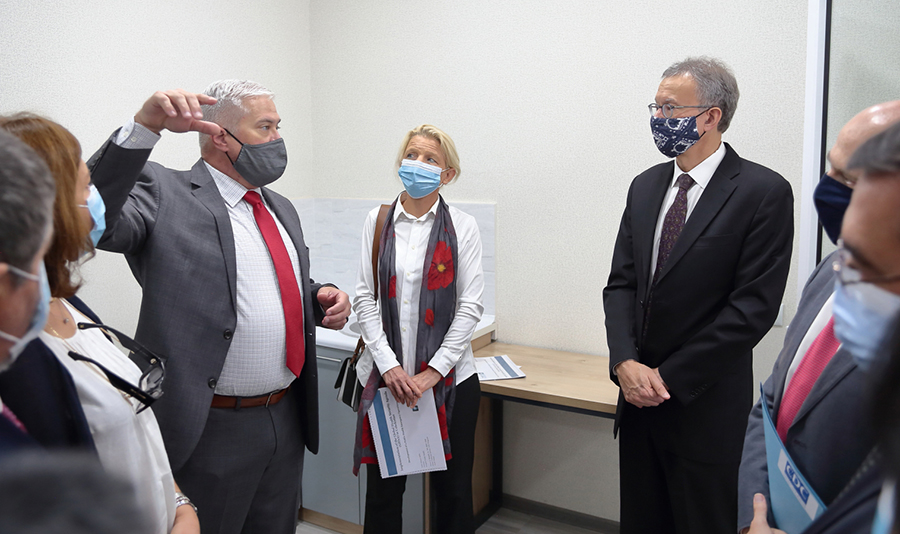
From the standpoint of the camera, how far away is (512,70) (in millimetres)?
2887

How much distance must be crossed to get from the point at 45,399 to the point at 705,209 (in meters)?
1.73

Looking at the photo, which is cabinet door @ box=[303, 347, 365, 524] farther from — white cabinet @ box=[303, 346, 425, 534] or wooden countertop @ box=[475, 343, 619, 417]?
wooden countertop @ box=[475, 343, 619, 417]

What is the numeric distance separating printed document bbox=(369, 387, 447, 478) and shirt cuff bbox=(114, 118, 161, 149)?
46.7 inches

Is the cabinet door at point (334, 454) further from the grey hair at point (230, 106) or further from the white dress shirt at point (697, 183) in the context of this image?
the white dress shirt at point (697, 183)

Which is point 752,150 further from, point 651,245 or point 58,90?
point 58,90

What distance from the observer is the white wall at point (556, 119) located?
A: 238 cm

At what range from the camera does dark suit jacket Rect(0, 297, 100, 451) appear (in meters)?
0.78

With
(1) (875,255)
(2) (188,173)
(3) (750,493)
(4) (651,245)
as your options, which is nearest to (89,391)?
(2) (188,173)

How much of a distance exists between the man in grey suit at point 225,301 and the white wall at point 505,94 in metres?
1.11

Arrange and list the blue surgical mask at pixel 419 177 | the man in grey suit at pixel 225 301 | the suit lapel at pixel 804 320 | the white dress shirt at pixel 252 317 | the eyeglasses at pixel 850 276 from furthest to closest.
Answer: the blue surgical mask at pixel 419 177
the white dress shirt at pixel 252 317
the man in grey suit at pixel 225 301
the suit lapel at pixel 804 320
the eyeglasses at pixel 850 276

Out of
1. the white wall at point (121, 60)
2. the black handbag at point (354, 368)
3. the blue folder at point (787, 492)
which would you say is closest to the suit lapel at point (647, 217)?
the blue folder at point (787, 492)

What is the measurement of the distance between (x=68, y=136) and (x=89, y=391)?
18.5 inches

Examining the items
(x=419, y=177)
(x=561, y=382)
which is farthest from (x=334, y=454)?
(x=419, y=177)

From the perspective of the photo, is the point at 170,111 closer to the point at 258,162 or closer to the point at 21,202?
the point at 258,162
